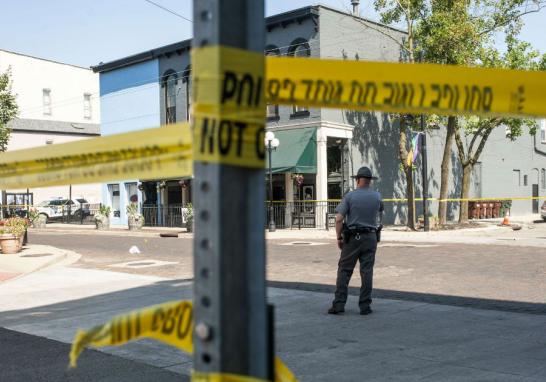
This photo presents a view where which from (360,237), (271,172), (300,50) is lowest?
(360,237)

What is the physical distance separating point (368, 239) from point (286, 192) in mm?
22000

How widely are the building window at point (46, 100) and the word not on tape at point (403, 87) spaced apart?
55606 mm

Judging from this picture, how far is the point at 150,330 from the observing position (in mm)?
2008

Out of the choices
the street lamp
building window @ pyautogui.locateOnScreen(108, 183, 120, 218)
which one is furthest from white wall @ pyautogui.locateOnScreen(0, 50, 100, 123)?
the street lamp

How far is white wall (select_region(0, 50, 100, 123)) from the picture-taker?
52.5 m

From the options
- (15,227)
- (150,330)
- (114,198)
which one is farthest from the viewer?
(114,198)

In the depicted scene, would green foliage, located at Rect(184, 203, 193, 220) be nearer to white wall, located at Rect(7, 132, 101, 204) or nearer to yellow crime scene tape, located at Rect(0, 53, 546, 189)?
white wall, located at Rect(7, 132, 101, 204)

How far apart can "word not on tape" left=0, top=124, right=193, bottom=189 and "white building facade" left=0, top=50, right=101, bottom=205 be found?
158 feet

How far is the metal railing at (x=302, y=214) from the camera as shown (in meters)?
28.9

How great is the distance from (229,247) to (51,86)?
57934 millimetres

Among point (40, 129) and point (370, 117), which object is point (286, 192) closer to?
point (370, 117)

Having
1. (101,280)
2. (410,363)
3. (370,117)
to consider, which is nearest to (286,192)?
(370,117)

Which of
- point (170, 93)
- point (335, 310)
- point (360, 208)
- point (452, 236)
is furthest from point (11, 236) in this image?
point (170, 93)

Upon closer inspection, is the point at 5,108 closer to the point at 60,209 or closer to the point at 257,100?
the point at 60,209
